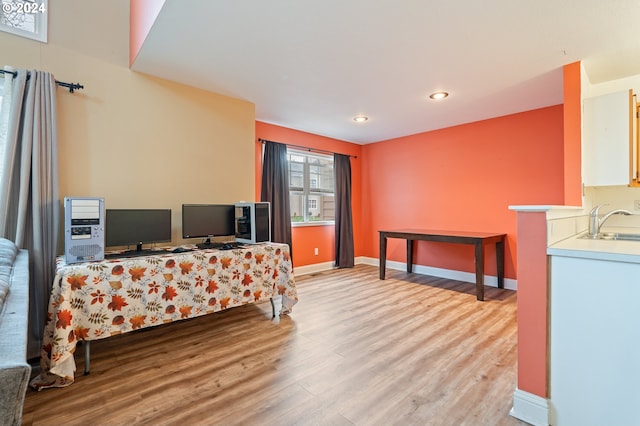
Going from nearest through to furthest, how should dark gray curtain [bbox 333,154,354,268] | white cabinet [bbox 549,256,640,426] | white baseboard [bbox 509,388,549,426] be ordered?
1. white cabinet [bbox 549,256,640,426]
2. white baseboard [bbox 509,388,549,426]
3. dark gray curtain [bbox 333,154,354,268]

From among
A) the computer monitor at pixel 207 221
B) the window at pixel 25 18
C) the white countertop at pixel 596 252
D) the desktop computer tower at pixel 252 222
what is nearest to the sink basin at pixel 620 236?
the white countertop at pixel 596 252

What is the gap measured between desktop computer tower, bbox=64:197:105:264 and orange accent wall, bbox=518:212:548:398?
2.79 m

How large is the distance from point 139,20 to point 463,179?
4236mm

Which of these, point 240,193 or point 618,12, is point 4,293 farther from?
point 618,12

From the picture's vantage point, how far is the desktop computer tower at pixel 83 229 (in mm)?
2115

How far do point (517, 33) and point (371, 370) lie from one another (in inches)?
100

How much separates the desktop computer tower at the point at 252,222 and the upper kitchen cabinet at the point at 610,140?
111 inches

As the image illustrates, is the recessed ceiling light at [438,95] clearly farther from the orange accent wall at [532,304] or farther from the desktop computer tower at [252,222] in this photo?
the desktop computer tower at [252,222]

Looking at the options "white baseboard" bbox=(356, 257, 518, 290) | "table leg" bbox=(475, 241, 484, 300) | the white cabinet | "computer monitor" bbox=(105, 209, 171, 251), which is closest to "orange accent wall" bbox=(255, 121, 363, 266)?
"white baseboard" bbox=(356, 257, 518, 290)

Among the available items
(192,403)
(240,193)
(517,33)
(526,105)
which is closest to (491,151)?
(526,105)

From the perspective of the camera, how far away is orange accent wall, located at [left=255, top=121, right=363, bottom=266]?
14.6 feet

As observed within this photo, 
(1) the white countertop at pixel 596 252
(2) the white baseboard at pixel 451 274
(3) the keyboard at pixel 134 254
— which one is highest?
(1) the white countertop at pixel 596 252

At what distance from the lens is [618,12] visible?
1904 millimetres

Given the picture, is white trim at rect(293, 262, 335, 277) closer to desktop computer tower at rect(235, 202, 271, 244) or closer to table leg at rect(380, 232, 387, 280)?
table leg at rect(380, 232, 387, 280)
